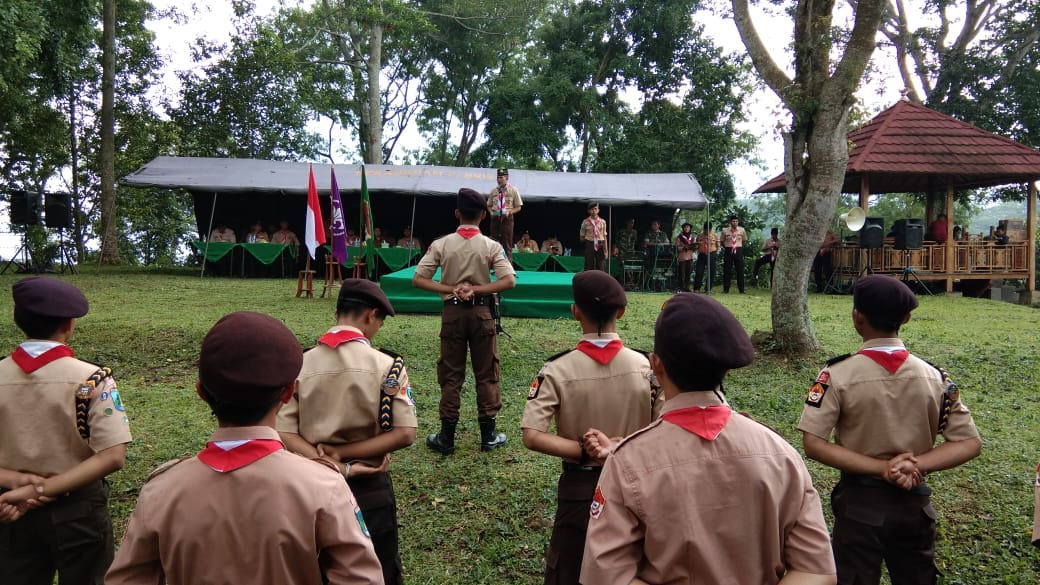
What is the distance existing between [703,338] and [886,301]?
1367 mm

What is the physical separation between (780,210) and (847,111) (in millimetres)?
39718

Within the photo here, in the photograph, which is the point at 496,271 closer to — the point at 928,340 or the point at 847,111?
the point at 847,111

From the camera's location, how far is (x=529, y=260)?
58.1 feet

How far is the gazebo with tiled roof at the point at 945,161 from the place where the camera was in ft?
52.1

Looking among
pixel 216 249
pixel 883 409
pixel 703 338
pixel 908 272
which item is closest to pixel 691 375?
pixel 703 338

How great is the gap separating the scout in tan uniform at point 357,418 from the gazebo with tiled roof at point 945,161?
1533cm

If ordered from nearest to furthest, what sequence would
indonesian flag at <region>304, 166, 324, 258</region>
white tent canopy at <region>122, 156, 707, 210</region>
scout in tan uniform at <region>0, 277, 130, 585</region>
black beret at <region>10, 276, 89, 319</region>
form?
scout in tan uniform at <region>0, 277, 130, 585</region> → black beret at <region>10, 276, 89, 319</region> → indonesian flag at <region>304, 166, 324, 258</region> → white tent canopy at <region>122, 156, 707, 210</region>

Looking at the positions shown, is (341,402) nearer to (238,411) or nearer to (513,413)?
(238,411)

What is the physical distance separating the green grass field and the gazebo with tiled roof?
383 cm

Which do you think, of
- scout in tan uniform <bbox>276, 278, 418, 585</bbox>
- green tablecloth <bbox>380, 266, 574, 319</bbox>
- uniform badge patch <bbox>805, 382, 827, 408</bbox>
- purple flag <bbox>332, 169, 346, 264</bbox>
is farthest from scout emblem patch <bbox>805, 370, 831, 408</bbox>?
purple flag <bbox>332, 169, 346, 264</bbox>

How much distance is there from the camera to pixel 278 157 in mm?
26656

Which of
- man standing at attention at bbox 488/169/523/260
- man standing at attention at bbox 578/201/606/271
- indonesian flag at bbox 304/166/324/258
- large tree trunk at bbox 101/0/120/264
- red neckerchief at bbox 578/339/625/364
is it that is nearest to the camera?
red neckerchief at bbox 578/339/625/364

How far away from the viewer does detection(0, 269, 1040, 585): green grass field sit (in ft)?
13.1

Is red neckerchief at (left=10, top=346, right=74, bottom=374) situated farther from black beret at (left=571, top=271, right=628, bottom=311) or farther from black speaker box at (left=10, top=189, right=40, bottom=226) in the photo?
black speaker box at (left=10, top=189, right=40, bottom=226)
